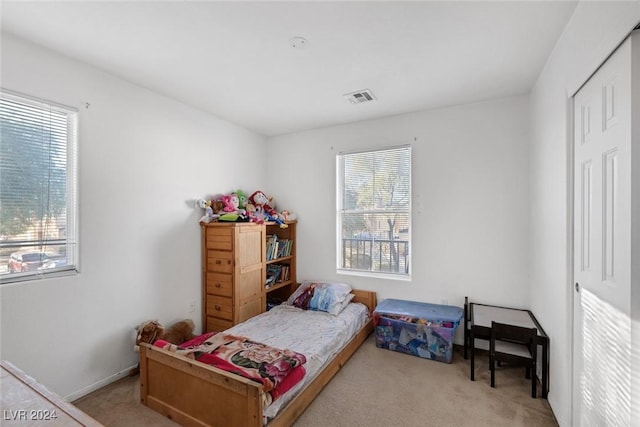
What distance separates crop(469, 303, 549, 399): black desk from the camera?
6.90 feet

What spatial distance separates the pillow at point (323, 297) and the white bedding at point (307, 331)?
0.07 m

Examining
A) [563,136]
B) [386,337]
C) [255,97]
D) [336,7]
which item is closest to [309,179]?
[255,97]

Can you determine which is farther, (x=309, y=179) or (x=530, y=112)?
(x=309, y=179)

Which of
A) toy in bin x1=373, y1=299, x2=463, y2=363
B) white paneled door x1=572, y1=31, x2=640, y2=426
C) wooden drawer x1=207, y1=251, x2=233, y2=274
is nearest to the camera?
white paneled door x1=572, y1=31, x2=640, y2=426

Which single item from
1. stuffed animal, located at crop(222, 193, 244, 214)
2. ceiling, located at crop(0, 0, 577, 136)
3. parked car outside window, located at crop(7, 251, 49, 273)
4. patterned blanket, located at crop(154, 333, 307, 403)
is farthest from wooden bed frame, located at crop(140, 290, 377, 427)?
ceiling, located at crop(0, 0, 577, 136)

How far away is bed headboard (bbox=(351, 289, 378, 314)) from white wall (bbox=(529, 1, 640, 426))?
1552 millimetres

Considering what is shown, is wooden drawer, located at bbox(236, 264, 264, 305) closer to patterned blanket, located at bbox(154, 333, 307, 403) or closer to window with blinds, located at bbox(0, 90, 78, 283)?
patterned blanket, located at bbox(154, 333, 307, 403)

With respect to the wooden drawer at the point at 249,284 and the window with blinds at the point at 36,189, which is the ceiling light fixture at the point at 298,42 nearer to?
the window with blinds at the point at 36,189

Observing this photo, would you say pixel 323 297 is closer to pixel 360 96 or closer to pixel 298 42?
pixel 360 96

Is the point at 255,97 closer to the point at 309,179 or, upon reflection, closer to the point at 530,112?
the point at 309,179

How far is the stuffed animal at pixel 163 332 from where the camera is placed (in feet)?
8.04

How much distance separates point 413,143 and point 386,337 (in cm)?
212

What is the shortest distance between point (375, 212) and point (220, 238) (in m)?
1.83

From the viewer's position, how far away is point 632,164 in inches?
44.4
